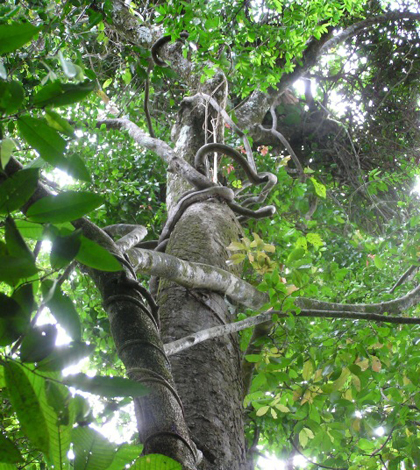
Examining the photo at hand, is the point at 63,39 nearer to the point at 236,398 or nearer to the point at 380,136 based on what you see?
the point at 236,398

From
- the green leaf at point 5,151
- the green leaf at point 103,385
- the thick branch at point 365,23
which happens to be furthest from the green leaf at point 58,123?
the thick branch at point 365,23

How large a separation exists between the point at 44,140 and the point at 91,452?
0.39 meters

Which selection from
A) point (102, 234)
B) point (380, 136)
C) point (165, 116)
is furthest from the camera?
A: point (380, 136)

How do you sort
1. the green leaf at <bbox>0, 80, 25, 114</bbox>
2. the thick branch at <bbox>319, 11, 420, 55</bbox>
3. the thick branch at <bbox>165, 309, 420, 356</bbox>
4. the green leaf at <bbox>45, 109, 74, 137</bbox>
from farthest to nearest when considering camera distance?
the thick branch at <bbox>319, 11, 420, 55</bbox>, the thick branch at <bbox>165, 309, 420, 356</bbox>, the green leaf at <bbox>45, 109, 74, 137</bbox>, the green leaf at <bbox>0, 80, 25, 114</bbox>

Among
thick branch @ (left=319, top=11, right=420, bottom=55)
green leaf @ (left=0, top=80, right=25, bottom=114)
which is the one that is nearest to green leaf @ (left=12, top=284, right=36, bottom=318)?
green leaf @ (left=0, top=80, right=25, bottom=114)

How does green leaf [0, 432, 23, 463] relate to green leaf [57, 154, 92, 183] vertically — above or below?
below

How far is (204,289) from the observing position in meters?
2.01

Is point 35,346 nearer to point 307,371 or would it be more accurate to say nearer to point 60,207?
point 60,207

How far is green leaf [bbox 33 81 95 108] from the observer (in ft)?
2.15

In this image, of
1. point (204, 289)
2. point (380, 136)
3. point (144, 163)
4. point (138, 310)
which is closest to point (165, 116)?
point (144, 163)

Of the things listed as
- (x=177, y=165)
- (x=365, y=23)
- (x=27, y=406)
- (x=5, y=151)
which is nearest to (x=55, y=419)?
(x=27, y=406)

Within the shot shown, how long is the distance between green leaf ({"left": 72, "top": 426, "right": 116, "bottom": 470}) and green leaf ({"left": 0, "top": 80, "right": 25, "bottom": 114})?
401 millimetres

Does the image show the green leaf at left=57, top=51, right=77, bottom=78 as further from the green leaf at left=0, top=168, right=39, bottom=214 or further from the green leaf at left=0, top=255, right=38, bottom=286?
the green leaf at left=0, top=255, right=38, bottom=286

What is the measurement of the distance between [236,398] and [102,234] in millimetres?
848
